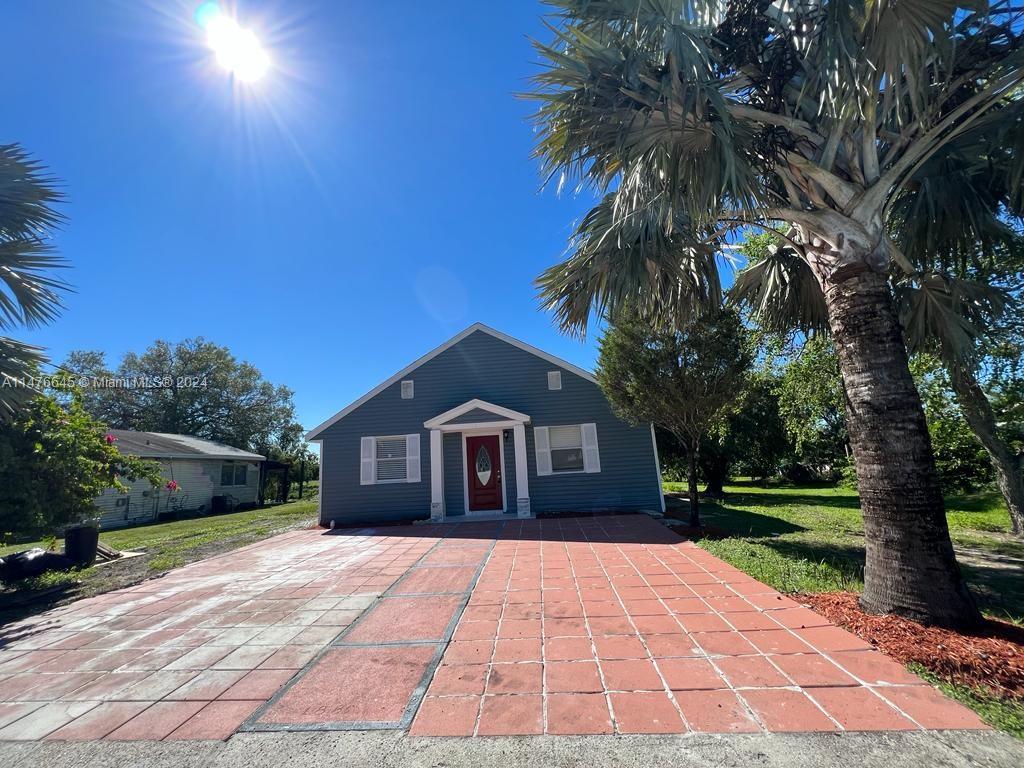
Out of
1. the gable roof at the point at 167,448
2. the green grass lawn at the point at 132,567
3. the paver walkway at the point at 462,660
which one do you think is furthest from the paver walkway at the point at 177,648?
the gable roof at the point at 167,448

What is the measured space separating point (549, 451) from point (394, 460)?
13.9 ft

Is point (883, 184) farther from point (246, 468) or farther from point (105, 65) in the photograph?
point (246, 468)

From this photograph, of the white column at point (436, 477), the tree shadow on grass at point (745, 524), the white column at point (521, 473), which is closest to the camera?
the tree shadow on grass at point (745, 524)

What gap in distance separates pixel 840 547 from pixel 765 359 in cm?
575

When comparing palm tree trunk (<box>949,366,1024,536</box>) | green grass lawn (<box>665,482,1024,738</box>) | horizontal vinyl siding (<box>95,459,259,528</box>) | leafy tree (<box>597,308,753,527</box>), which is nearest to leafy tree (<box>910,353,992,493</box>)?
palm tree trunk (<box>949,366,1024,536</box>)

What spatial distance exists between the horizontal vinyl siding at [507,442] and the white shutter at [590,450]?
14cm

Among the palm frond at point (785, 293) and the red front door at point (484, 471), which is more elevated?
the palm frond at point (785, 293)

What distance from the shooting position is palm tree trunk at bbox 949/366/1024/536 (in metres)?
6.44

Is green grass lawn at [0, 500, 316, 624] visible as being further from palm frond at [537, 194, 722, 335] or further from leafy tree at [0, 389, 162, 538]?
palm frond at [537, 194, 722, 335]

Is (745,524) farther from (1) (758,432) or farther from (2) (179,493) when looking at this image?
(2) (179,493)

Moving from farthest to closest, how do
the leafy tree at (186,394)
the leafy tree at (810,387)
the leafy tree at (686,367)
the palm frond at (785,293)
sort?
the leafy tree at (186,394) < the leafy tree at (810,387) < the leafy tree at (686,367) < the palm frond at (785,293)

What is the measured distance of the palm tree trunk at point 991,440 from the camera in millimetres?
6441

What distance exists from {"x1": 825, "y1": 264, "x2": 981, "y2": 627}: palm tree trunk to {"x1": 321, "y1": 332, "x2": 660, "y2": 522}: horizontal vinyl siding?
23.2 feet

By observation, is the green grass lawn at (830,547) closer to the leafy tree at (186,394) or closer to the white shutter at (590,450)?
the white shutter at (590,450)
